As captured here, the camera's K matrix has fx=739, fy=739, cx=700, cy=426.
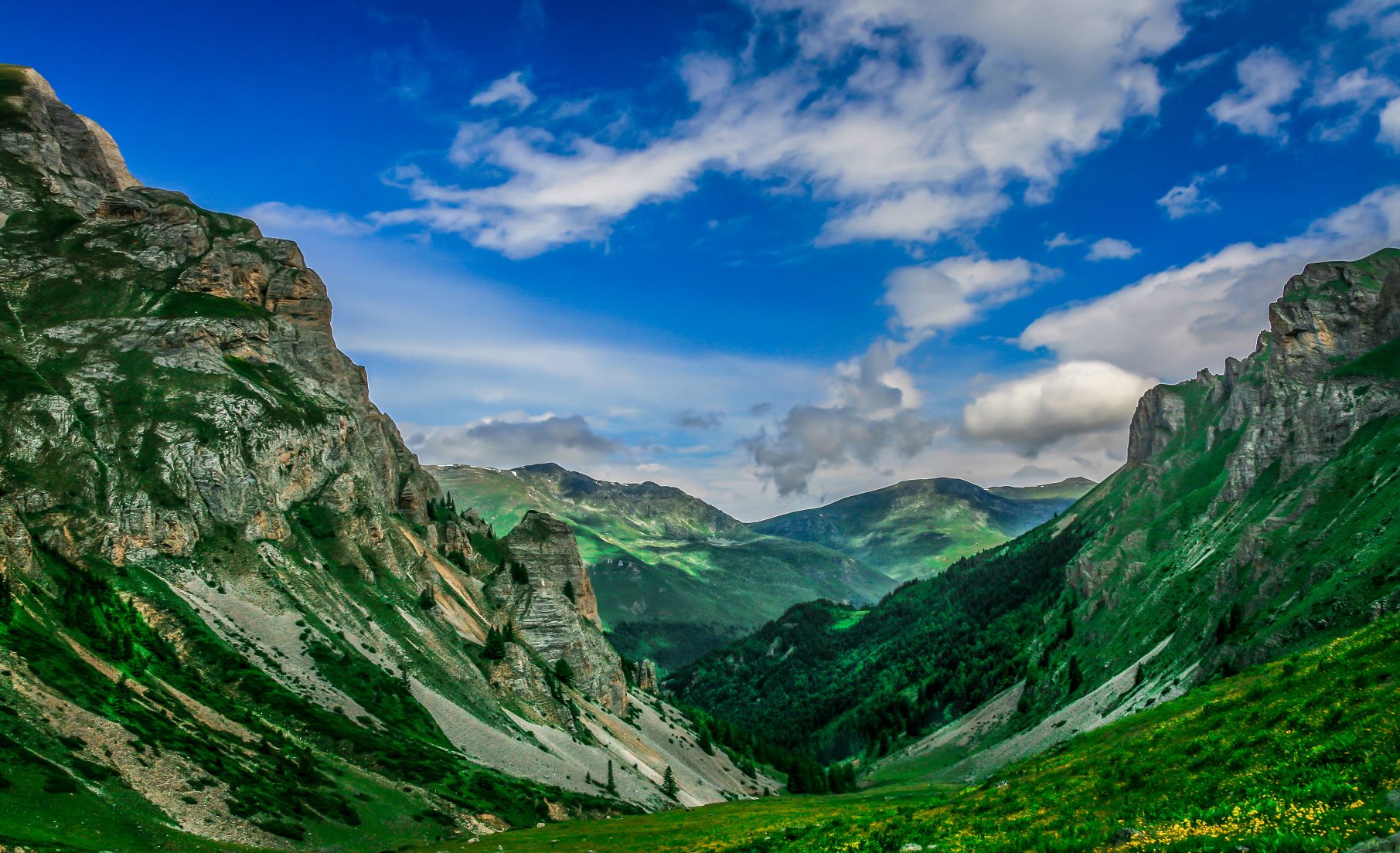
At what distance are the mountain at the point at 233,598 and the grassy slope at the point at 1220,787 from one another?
44655mm

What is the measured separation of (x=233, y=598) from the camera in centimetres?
11381

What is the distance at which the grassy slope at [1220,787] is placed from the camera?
16812mm

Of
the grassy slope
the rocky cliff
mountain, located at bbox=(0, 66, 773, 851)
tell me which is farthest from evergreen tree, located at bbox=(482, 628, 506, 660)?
the grassy slope

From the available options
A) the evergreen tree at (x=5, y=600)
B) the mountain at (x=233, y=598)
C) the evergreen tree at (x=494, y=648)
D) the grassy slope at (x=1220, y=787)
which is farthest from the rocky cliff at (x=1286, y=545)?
the evergreen tree at (x=5, y=600)

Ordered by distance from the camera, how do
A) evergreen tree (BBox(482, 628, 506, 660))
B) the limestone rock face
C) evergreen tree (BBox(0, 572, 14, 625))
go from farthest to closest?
the limestone rock face, evergreen tree (BBox(482, 628, 506, 660)), evergreen tree (BBox(0, 572, 14, 625))

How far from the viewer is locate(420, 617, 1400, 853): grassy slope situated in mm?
16812

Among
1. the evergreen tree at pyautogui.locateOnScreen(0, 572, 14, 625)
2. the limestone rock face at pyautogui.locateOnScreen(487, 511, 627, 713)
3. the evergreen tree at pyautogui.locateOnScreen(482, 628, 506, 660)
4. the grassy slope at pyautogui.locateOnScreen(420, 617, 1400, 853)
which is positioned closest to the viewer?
the grassy slope at pyautogui.locateOnScreen(420, 617, 1400, 853)

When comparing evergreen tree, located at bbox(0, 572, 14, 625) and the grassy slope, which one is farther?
evergreen tree, located at bbox(0, 572, 14, 625)

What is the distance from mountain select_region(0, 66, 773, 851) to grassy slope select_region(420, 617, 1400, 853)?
4466 cm

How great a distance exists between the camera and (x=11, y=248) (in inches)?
6014

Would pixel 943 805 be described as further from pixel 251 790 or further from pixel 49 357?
pixel 49 357

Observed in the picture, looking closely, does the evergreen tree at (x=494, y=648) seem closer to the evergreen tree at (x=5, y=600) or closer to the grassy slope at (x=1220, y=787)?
the evergreen tree at (x=5, y=600)

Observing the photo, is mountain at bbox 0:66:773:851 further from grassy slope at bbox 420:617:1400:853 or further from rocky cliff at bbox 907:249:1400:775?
rocky cliff at bbox 907:249:1400:775

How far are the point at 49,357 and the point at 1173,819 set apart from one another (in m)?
169
